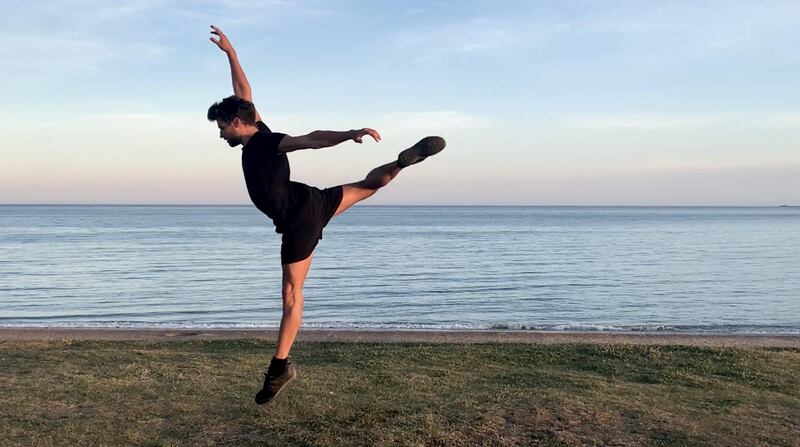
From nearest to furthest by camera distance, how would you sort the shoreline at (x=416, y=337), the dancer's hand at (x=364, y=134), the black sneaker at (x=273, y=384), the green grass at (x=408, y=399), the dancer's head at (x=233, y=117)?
1. the dancer's hand at (x=364, y=134)
2. the dancer's head at (x=233, y=117)
3. the green grass at (x=408, y=399)
4. the black sneaker at (x=273, y=384)
5. the shoreline at (x=416, y=337)

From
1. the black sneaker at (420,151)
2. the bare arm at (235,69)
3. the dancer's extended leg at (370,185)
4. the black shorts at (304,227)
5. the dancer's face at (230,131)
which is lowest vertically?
the black shorts at (304,227)

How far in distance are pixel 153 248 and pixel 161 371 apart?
47.8 m

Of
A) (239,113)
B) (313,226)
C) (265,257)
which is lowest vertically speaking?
(265,257)

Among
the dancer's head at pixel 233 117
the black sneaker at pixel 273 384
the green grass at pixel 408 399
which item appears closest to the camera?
the dancer's head at pixel 233 117

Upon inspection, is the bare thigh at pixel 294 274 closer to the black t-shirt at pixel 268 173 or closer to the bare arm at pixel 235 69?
the black t-shirt at pixel 268 173

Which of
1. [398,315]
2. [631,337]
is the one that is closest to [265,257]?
[398,315]

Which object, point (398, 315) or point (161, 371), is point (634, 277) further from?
point (161, 371)

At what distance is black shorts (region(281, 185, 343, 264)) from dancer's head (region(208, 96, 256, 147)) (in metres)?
0.68

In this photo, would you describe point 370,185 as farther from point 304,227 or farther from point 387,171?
point 304,227

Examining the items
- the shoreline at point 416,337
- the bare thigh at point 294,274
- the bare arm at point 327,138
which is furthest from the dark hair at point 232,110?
the shoreline at point 416,337

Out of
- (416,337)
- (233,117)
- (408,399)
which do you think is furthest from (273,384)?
(416,337)

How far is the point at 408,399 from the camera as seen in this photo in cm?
733

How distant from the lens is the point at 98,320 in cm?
2133

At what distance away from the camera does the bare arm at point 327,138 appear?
5.32 meters
